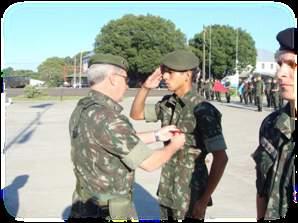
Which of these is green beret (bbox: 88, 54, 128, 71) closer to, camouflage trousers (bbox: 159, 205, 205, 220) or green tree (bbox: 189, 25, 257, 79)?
camouflage trousers (bbox: 159, 205, 205, 220)

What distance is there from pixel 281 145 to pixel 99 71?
0.97 metres

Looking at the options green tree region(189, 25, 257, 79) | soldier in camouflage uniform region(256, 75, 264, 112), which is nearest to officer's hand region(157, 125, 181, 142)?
soldier in camouflage uniform region(256, 75, 264, 112)

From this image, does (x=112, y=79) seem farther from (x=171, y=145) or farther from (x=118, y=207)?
(x=118, y=207)

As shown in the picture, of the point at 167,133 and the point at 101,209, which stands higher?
the point at 167,133

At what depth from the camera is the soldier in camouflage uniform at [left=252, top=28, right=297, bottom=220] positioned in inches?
73.9

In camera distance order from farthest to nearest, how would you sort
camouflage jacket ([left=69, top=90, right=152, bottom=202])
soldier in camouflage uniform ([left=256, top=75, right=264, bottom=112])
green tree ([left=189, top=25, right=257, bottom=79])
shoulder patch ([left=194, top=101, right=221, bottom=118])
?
green tree ([left=189, top=25, right=257, bottom=79]) → soldier in camouflage uniform ([left=256, top=75, right=264, bottom=112]) → shoulder patch ([left=194, top=101, right=221, bottom=118]) → camouflage jacket ([left=69, top=90, right=152, bottom=202])

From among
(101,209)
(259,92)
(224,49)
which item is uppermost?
(224,49)

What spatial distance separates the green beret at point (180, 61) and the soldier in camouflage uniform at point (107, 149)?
1.49 ft

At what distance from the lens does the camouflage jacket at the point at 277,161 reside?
194cm

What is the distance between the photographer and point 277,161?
78.3 inches

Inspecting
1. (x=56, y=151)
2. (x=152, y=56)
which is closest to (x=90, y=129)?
(x=56, y=151)

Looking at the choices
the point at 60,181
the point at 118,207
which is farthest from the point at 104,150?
the point at 60,181

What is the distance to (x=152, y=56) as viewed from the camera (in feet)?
172

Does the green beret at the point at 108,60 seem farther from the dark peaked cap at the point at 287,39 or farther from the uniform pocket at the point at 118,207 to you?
the dark peaked cap at the point at 287,39
